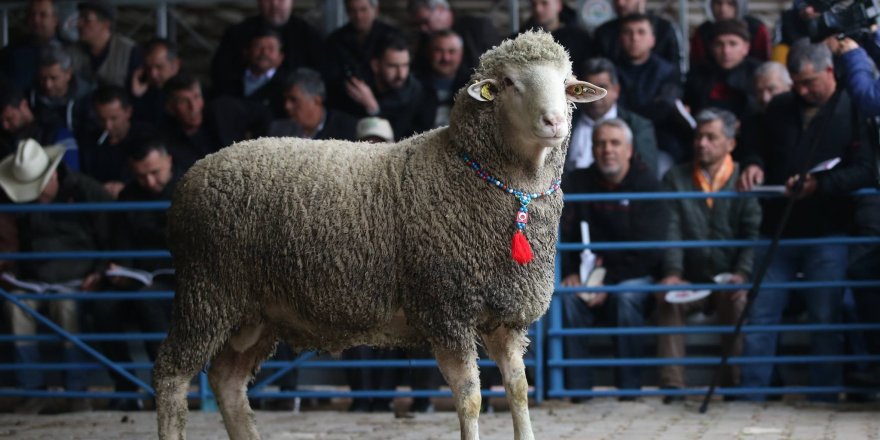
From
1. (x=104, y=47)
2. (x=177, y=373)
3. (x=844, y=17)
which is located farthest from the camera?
(x=104, y=47)

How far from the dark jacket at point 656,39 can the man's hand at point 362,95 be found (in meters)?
1.80

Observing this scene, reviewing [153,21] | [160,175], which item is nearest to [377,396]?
[160,175]

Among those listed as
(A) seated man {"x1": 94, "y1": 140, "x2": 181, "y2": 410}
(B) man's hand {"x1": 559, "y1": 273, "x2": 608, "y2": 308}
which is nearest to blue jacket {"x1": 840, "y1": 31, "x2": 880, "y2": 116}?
(B) man's hand {"x1": 559, "y1": 273, "x2": 608, "y2": 308}

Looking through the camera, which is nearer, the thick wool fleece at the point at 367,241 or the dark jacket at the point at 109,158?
the thick wool fleece at the point at 367,241

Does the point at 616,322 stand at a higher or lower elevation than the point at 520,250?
lower


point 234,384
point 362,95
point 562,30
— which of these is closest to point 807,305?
point 562,30

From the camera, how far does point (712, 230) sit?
8.59 meters

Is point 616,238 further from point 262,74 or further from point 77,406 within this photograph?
point 77,406

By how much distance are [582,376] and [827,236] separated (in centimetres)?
182

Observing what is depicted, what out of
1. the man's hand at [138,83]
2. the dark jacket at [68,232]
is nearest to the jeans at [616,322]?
the dark jacket at [68,232]

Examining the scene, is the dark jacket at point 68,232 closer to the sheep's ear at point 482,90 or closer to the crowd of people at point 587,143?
the crowd of people at point 587,143

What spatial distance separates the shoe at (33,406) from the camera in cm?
893

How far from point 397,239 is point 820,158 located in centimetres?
366

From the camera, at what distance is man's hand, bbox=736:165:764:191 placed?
328 inches
